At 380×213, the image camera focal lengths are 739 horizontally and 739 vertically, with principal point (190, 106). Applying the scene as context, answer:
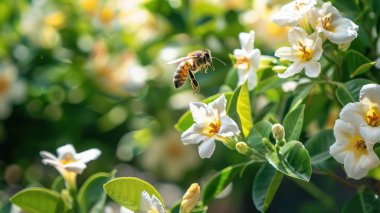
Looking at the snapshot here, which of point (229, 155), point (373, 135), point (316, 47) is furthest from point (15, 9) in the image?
point (373, 135)

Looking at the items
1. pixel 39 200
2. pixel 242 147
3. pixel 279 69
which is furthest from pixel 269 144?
pixel 39 200

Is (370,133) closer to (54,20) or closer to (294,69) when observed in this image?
(294,69)

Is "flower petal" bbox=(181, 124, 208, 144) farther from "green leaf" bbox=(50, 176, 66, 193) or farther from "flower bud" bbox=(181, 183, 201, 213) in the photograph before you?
"green leaf" bbox=(50, 176, 66, 193)

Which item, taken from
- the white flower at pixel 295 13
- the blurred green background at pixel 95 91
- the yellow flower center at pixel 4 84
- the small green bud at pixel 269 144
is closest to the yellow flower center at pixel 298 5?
the white flower at pixel 295 13

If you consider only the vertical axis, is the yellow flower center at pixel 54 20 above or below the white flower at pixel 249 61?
below

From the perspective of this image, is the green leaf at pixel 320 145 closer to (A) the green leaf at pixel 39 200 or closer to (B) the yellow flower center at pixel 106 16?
(A) the green leaf at pixel 39 200

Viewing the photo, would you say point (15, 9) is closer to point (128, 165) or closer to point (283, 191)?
point (128, 165)

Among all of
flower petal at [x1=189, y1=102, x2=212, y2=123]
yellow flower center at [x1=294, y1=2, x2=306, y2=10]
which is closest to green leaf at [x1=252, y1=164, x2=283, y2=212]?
flower petal at [x1=189, y1=102, x2=212, y2=123]
